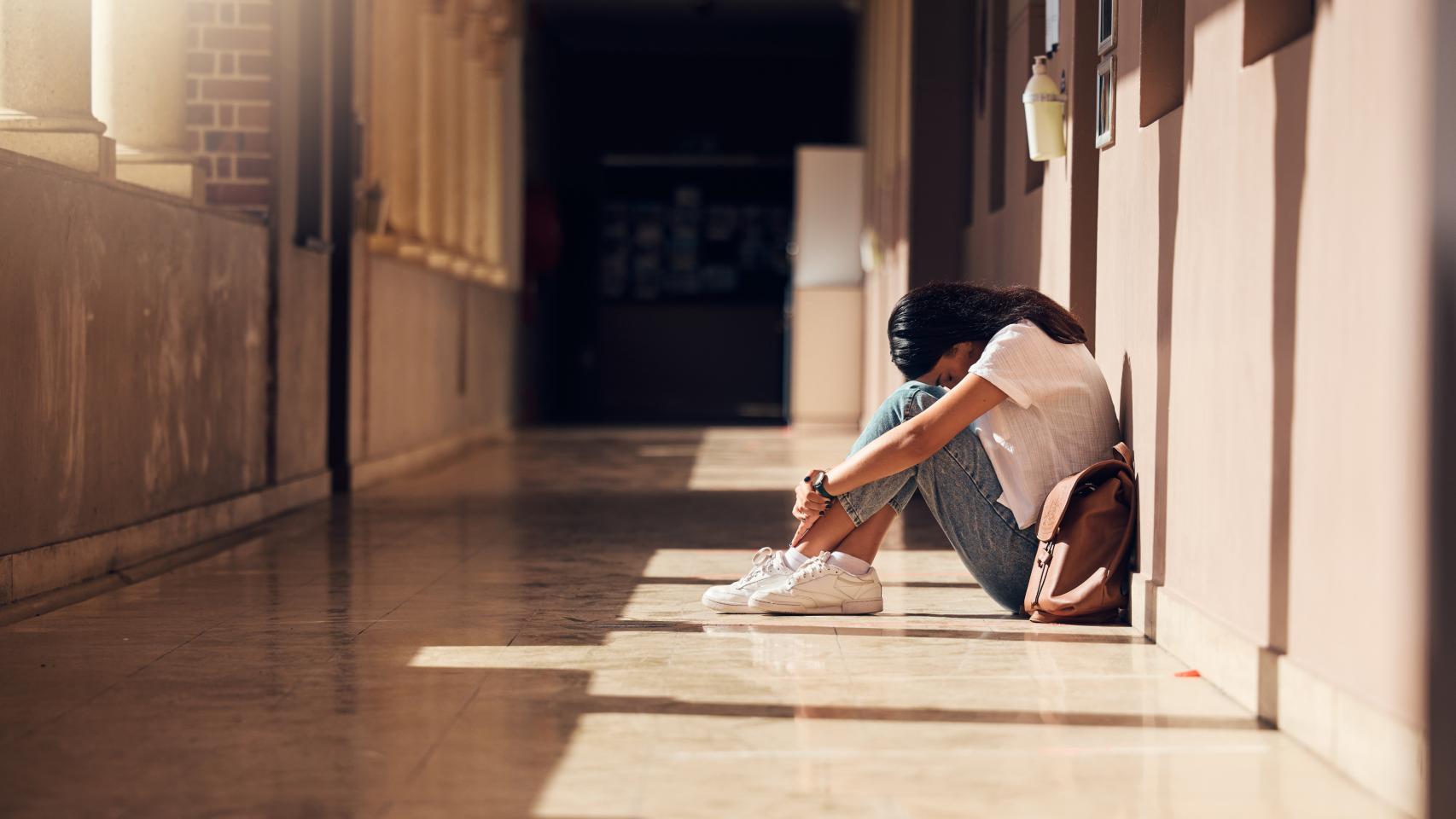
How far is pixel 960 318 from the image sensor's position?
4.10 m

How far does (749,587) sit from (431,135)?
760 centimetres

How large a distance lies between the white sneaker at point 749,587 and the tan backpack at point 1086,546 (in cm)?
62

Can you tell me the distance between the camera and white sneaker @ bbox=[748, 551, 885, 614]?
166 inches

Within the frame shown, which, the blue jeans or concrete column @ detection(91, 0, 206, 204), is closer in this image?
the blue jeans

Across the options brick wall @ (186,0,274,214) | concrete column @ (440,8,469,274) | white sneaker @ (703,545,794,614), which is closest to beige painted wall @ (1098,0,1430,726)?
white sneaker @ (703,545,794,614)

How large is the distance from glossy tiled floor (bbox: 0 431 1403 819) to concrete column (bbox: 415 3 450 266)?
5.80 meters

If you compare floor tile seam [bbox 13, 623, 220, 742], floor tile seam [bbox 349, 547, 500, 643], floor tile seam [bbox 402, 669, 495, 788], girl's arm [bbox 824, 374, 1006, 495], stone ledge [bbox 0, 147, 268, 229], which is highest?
stone ledge [bbox 0, 147, 268, 229]

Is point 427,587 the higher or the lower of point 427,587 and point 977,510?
the lower

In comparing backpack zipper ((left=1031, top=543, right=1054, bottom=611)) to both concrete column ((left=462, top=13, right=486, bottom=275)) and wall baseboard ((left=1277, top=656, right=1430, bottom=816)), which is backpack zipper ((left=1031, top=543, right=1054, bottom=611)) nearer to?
wall baseboard ((left=1277, top=656, right=1430, bottom=816))

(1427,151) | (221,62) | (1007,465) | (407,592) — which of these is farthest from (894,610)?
(221,62)

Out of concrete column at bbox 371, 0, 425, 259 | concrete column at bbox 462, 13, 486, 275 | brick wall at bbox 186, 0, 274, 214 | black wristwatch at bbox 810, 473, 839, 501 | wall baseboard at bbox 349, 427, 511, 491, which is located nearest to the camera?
black wristwatch at bbox 810, 473, 839, 501

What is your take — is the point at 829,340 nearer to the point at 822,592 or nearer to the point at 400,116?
the point at 400,116

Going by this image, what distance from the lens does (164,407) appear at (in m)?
5.55

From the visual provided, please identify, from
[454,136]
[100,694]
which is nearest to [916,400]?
[100,694]
